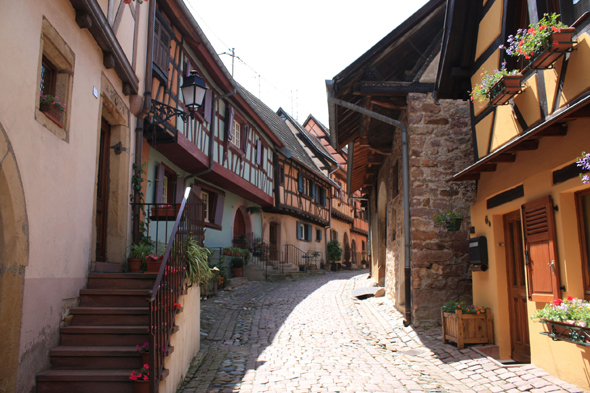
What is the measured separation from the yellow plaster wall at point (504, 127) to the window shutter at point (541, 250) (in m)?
0.87

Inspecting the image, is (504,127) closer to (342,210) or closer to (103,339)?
(103,339)

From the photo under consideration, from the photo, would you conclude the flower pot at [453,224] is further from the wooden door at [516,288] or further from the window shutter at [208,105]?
the window shutter at [208,105]

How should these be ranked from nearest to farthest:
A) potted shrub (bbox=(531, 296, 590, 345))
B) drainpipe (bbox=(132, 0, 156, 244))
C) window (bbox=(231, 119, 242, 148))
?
potted shrub (bbox=(531, 296, 590, 345)) < drainpipe (bbox=(132, 0, 156, 244)) < window (bbox=(231, 119, 242, 148))

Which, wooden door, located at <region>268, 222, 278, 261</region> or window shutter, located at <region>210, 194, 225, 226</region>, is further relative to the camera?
wooden door, located at <region>268, 222, 278, 261</region>

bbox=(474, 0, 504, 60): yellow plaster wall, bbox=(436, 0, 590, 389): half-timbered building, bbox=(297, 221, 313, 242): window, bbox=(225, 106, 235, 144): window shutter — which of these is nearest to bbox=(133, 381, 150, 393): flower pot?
bbox=(436, 0, 590, 389): half-timbered building

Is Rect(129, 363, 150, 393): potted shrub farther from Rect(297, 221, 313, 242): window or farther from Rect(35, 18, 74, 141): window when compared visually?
Rect(297, 221, 313, 242): window

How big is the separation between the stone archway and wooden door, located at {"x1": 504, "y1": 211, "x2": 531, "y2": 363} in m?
5.02

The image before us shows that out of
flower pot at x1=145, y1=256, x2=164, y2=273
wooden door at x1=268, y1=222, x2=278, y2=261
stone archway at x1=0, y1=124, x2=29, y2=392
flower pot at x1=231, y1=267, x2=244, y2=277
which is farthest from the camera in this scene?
wooden door at x1=268, y1=222, x2=278, y2=261

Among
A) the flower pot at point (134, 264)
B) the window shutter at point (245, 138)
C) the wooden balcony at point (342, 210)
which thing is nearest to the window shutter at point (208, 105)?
the window shutter at point (245, 138)

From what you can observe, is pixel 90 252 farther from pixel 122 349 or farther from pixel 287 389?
pixel 287 389

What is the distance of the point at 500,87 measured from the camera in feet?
16.6

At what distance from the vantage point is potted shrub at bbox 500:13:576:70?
162 inches

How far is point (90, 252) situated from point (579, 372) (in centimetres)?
500

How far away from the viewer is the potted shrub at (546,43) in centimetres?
412
